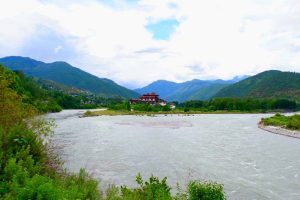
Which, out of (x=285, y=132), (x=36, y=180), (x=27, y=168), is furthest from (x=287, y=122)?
(x=36, y=180)

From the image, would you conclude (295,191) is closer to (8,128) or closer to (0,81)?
(8,128)

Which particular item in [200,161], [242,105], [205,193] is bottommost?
[200,161]

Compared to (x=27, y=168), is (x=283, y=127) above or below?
above

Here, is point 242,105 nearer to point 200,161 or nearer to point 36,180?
point 200,161

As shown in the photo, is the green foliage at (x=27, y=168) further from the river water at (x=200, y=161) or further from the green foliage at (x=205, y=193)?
the river water at (x=200, y=161)

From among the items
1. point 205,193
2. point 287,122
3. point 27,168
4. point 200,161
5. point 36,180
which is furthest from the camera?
point 287,122

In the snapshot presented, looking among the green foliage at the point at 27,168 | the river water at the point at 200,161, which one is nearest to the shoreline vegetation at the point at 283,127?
the river water at the point at 200,161

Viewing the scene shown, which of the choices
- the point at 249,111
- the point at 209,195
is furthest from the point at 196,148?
the point at 249,111

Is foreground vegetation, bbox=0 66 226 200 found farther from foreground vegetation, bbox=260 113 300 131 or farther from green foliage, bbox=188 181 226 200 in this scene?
foreground vegetation, bbox=260 113 300 131

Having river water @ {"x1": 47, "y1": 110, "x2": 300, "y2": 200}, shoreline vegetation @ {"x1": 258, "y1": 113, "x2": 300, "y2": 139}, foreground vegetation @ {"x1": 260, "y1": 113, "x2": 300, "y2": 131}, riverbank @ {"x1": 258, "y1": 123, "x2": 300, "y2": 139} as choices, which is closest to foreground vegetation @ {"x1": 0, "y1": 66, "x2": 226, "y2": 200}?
river water @ {"x1": 47, "y1": 110, "x2": 300, "y2": 200}

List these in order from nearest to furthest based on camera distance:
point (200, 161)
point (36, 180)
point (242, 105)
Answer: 1. point (36, 180)
2. point (200, 161)
3. point (242, 105)

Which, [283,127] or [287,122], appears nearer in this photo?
[283,127]

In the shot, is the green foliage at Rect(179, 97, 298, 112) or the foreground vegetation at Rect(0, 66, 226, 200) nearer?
the foreground vegetation at Rect(0, 66, 226, 200)

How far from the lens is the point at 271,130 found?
214ft
